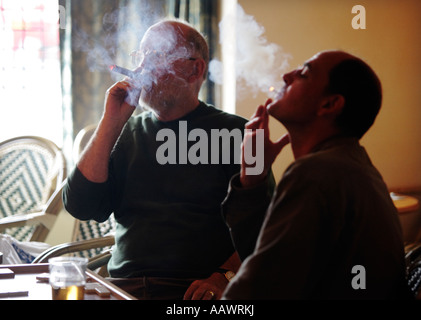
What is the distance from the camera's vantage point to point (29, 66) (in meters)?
3.61

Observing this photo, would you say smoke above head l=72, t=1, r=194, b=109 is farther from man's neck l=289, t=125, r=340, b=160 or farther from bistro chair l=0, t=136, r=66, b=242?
man's neck l=289, t=125, r=340, b=160

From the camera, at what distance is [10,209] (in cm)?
313

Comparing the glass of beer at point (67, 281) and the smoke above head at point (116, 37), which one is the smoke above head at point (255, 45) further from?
the glass of beer at point (67, 281)

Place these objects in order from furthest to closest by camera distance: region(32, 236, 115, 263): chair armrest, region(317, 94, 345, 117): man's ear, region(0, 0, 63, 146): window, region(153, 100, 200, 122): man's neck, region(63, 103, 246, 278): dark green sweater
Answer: region(0, 0, 63, 146): window, region(32, 236, 115, 263): chair armrest, region(153, 100, 200, 122): man's neck, region(63, 103, 246, 278): dark green sweater, region(317, 94, 345, 117): man's ear

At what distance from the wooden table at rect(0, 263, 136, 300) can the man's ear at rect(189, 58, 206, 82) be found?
881mm

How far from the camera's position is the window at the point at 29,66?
3596 mm

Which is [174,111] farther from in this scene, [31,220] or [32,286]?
[31,220]

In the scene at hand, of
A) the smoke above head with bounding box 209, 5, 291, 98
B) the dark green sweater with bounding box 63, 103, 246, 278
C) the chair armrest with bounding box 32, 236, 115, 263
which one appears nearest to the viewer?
the dark green sweater with bounding box 63, 103, 246, 278

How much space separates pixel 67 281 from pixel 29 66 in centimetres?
267

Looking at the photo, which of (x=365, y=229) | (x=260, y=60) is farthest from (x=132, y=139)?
(x=365, y=229)

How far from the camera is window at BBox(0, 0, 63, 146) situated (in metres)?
3.60

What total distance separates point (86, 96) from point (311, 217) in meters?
2.73

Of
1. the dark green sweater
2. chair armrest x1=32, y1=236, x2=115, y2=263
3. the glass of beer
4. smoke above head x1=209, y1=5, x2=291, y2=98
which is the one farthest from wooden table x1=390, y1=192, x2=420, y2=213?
the glass of beer

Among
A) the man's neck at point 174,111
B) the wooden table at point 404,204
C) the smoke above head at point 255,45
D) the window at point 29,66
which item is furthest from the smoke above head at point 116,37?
the wooden table at point 404,204
